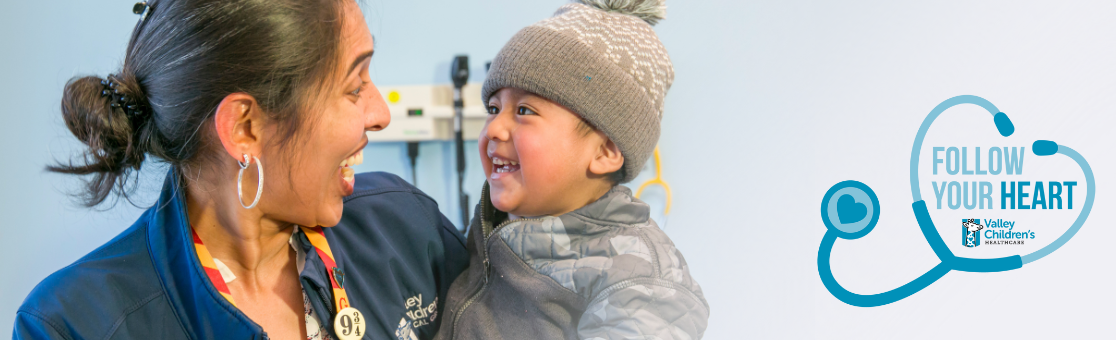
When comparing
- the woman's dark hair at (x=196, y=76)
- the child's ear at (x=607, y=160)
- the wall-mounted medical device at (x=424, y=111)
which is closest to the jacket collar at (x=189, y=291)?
the woman's dark hair at (x=196, y=76)

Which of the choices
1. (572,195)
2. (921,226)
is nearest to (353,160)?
(572,195)

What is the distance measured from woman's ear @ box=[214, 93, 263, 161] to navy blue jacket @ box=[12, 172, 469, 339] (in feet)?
0.38

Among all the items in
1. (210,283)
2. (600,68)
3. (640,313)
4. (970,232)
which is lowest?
(970,232)

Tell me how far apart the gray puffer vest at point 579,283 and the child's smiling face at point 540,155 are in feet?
0.16

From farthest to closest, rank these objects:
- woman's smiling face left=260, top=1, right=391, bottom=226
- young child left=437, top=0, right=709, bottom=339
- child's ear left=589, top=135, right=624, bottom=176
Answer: child's ear left=589, top=135, right=624, bottom=176 < young child left=437, top=0, right=709, bottom=339 < woman's smiling face left=260, top=1, right=391, bottom=226

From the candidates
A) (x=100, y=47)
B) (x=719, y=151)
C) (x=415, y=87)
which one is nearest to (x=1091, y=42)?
(x=719, y=151)

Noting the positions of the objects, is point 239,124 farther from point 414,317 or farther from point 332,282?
point 414,317

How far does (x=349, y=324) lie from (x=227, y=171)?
0.89 feet

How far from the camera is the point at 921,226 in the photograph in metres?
1.63

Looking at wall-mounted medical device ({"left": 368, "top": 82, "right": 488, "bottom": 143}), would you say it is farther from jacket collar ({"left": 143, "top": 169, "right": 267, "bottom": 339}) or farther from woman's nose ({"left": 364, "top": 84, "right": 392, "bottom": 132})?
jacket collar ({"left": 143, "top": 169, "right": 267, "bottom": 339})

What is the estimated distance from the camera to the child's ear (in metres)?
1.15

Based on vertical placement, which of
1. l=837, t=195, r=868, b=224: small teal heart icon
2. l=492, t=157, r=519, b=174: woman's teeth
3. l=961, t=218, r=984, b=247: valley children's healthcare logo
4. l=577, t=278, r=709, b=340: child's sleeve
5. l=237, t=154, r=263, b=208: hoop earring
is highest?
l=237, t=154, r=263, b=208: hoop earring

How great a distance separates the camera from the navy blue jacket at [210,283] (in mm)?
799

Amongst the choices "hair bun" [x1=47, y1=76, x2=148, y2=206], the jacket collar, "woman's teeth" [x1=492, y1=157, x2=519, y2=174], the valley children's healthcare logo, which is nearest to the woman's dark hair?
"hair bun" [x1=47, y1=76, x2=148, y2=206]
